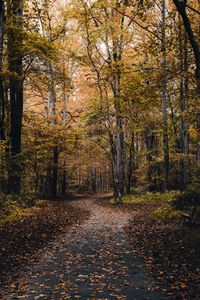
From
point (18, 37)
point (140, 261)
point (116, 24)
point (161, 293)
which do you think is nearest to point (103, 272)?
point (140, 261)

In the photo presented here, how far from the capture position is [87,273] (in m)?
6.65

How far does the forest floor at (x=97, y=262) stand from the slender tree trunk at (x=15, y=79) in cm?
334

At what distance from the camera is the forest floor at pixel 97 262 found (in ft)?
18.4

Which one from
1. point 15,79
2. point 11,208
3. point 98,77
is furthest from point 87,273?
point 98,77

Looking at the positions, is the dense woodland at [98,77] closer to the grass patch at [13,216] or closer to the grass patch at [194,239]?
the grass patch at [13,216]

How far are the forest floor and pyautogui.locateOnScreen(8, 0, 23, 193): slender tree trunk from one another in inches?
131

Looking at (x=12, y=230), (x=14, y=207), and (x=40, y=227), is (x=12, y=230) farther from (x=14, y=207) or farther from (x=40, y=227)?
(x=14, y=207)

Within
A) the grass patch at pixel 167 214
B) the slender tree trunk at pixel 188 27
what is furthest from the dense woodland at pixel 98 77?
the grass patch at pixel 167 214

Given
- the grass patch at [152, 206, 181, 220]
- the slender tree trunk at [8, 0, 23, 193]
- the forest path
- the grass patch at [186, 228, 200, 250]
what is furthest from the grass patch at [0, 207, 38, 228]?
the grass patch at [186, 228, 200, 250]

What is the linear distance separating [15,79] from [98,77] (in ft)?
27.4

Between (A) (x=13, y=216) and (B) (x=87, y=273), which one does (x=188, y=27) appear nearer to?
(B) (x=87, y=273)

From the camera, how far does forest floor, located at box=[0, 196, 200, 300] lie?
5598 mm

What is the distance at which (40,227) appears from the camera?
10.7 meters

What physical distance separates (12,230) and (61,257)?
2.57 m
